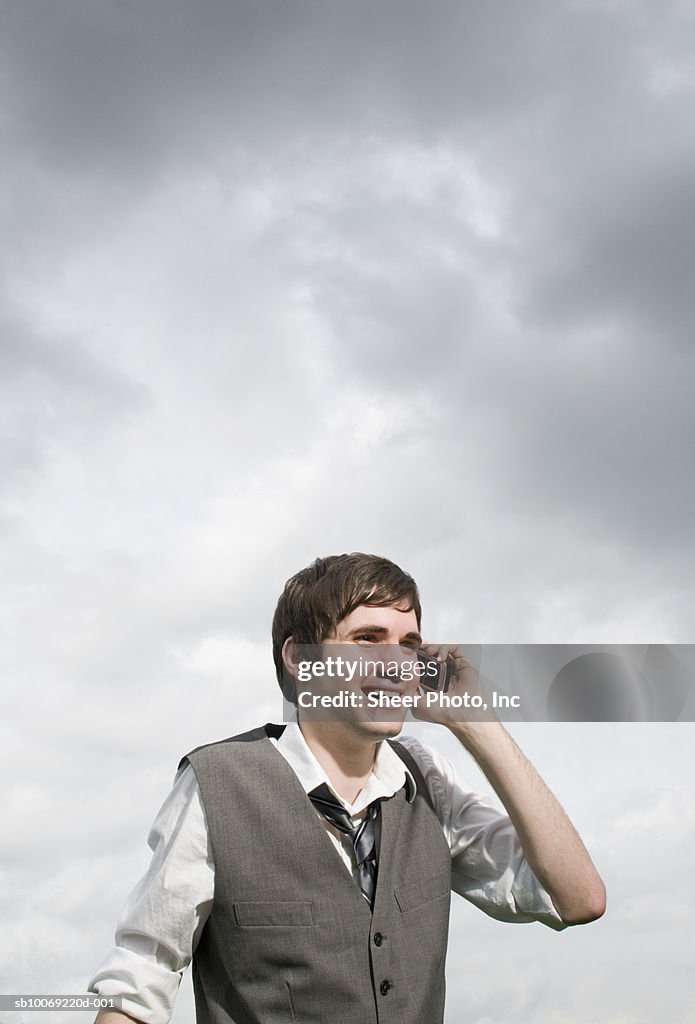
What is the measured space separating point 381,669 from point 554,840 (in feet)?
2.35

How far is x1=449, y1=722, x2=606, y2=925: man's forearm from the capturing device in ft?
9.05

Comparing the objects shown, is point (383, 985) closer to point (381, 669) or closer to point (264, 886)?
point (264, 886)

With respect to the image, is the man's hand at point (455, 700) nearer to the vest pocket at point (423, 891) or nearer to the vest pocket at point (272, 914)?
the vest pocket at point (423, 891)

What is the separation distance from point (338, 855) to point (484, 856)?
579 mm

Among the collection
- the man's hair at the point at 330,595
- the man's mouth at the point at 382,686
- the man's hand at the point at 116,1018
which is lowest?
the man's hand at the point at 116,1018

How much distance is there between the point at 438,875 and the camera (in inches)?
Result: 114

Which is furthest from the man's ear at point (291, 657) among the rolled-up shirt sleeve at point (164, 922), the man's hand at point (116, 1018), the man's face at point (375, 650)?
the man's hand at point (116, 1018)

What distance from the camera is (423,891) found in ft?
9.31

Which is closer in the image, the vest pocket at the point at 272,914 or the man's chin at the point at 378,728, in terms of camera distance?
the vest pocket at the point at 272,914

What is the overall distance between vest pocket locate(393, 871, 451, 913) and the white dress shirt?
15 centimetres

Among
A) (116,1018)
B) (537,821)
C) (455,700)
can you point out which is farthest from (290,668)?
(116,1018)

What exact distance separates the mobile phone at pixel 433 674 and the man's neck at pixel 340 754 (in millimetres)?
252

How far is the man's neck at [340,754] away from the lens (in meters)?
2.86

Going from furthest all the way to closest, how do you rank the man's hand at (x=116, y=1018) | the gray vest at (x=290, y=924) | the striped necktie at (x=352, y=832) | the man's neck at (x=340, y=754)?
the man's neck at (x=340, y=754) < the striped necktie at (x=352, y=832) < the gray vest at (x=290, y=924) < the man's hand at (x=116, y=1018)
